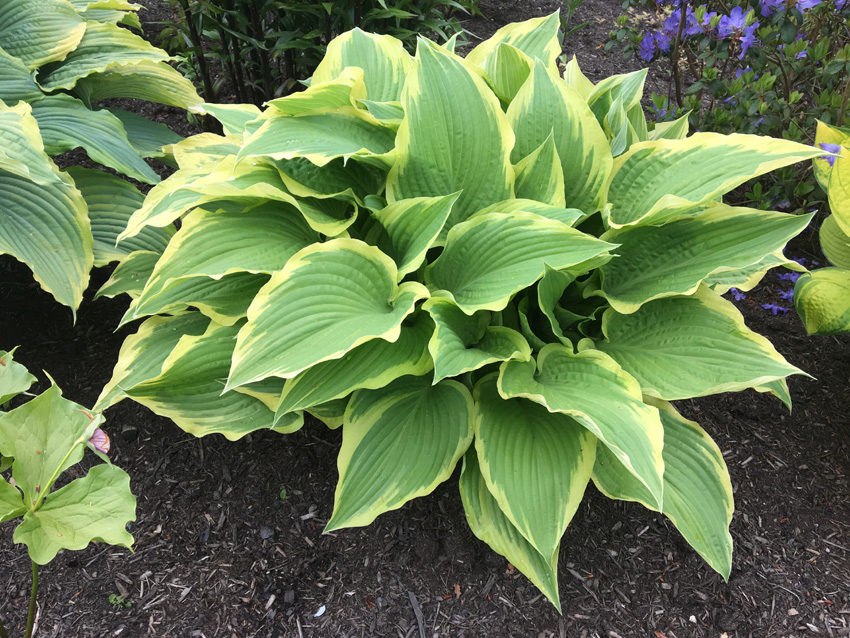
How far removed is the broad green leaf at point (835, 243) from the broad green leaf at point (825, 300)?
0.07m

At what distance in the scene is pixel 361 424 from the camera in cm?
138

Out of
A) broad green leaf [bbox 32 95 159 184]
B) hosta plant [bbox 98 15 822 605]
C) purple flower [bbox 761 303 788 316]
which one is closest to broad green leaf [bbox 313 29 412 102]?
hosta plant [bbox 98 15 822 605]

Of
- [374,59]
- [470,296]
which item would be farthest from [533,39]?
[470,296]

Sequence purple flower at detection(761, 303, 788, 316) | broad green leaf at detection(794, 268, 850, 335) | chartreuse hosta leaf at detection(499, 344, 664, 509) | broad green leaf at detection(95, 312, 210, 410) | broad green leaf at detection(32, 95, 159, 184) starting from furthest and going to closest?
purple flower at detection(761, 303, 788, 316) → broad green leaf at detection(32, 95, 159, 184) → broad green leaf at detection(794, 268, 850, 335) → broad green leaf at detection(95, 312, 210, 410) → chartreuse hosta leaf at detection(499, 344, 664, 509)

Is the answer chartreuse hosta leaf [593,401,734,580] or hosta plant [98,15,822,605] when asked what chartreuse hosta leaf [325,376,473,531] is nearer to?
hosta plant [98,15,822,605]

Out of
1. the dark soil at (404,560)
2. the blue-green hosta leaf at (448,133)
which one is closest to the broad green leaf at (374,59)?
the blue-green hosta leaf at (448,133)

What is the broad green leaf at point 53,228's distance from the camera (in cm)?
162

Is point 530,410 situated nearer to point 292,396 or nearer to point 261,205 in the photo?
point 292,396

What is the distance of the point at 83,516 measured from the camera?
3.21ft

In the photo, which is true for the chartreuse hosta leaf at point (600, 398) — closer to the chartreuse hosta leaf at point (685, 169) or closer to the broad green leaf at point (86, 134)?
the chartreuse hosta leaf at point (685, 169)

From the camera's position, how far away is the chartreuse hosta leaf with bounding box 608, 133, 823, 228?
4.28ft

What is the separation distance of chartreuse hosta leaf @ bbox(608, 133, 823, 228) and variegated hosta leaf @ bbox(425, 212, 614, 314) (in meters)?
0.19

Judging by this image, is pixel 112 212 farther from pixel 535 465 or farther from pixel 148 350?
pixel 535 465

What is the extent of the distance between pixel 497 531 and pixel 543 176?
0.85m
